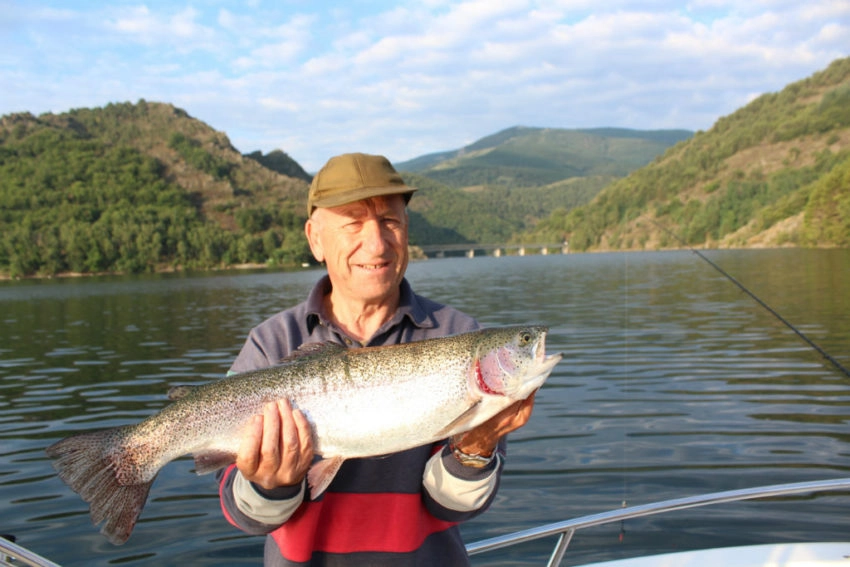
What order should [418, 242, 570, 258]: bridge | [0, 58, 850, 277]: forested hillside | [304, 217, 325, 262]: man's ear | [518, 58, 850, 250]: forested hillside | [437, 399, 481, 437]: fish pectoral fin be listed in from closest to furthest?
[437, 399, 481, 437]: fish pectoral fin, [304, 217, 325, 262]: man's ear, [518, 58, 850, 250]: forested hillside, [0, 58, 850, 277]: forested hillside, [418, 242, 570, 258]: bridge

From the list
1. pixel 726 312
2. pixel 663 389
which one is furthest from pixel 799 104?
pixel 663 389

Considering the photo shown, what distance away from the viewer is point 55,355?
849 inches

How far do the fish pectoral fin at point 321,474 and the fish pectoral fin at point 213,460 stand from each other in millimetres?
346

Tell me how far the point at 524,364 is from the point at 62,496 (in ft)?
27.2

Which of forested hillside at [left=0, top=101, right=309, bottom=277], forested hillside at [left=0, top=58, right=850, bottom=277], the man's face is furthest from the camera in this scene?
forested hillside at [left=0, top=101, right=309, bottom=277]

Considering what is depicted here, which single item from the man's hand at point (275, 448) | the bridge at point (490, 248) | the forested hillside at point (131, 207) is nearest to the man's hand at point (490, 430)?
the man's hand at point (275, 448)

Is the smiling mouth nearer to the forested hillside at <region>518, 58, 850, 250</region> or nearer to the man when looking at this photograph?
the man

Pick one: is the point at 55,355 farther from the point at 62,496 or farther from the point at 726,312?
the point at 726,312

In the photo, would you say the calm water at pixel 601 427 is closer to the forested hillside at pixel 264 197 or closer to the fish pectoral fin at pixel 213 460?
the fish pectoral fin at pixel 213 460

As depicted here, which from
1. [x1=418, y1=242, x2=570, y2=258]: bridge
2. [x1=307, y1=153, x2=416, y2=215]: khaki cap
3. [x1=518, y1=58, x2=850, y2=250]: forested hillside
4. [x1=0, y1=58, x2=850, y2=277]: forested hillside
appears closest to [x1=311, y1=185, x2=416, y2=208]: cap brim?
[x1=307, y1=153, x2=416, y2=215]: khaki cap

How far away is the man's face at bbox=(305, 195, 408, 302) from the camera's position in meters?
3.13

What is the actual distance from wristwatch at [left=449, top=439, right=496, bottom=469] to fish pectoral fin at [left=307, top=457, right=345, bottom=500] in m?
0.48

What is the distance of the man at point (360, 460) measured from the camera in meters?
2.77

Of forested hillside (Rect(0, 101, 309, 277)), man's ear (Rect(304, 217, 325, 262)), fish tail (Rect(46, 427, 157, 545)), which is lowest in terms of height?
fish tail (Rect(46, 427, 157, 545))
